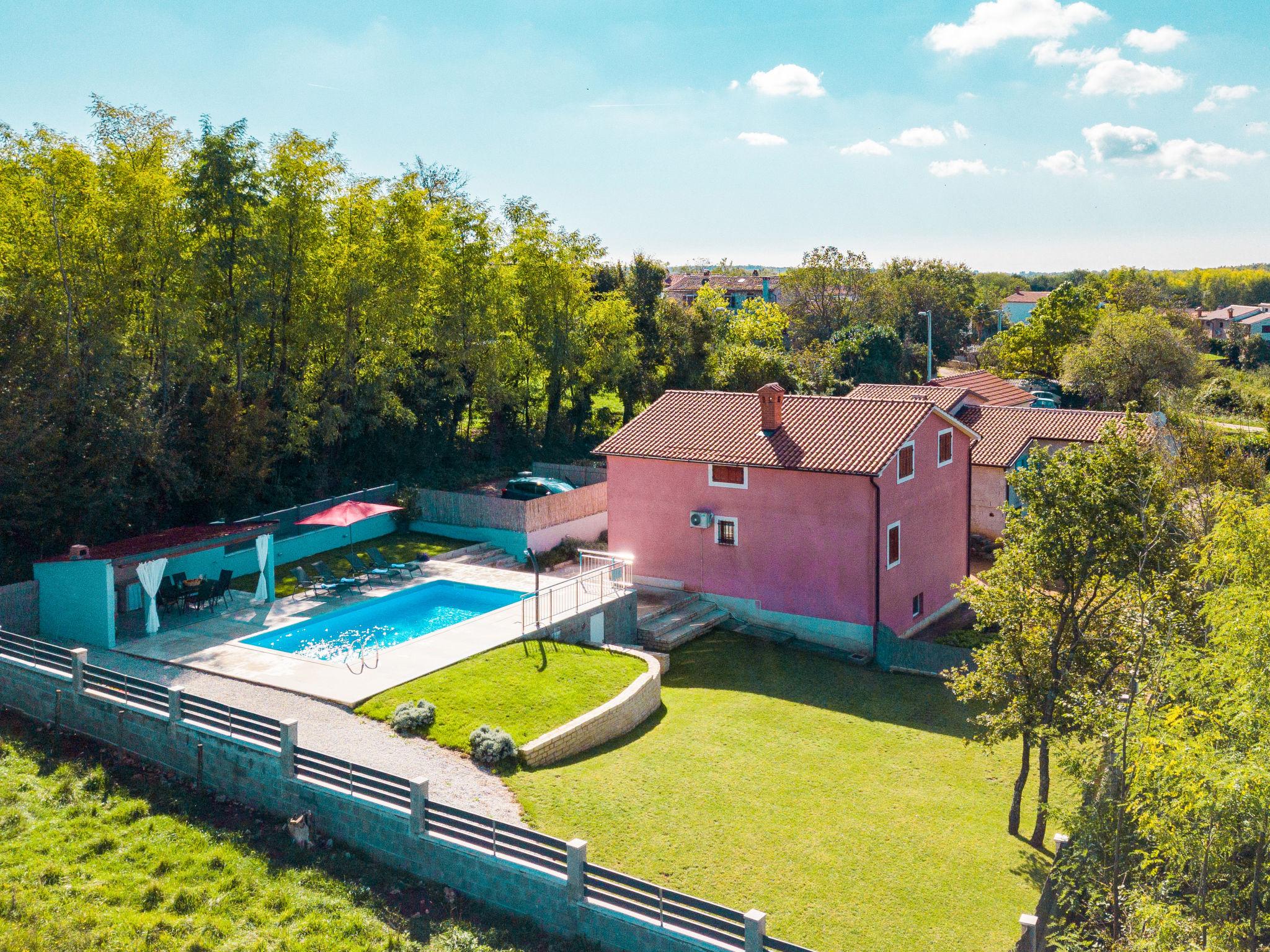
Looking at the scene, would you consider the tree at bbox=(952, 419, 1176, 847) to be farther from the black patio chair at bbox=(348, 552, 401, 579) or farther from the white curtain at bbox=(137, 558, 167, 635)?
the white curtain at bbox=(137, 558, 167, 635)

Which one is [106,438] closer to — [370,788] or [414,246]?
[414,246]

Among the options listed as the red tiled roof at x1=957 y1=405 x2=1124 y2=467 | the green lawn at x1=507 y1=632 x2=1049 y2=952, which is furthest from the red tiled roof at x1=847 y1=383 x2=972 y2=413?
the green lawn at x1=507 y1=632 x2=1049 y2=952

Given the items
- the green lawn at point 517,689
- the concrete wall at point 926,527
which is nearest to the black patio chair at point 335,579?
the green lawn at point 517,689

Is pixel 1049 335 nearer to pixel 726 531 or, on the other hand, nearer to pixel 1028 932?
pixel 726 531

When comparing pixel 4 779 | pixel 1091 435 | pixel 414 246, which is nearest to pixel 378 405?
pixel 414 246

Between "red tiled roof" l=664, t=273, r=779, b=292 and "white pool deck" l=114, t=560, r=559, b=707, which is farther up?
"red tiled roof" l=664, t=273, r=779, b=292

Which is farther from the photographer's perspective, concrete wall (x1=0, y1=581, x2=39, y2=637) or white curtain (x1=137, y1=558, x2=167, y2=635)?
white curtain (x1=137, y1=558, x2=167, y2=635)

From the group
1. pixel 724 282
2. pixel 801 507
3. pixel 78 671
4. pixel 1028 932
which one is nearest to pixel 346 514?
pixel 78 671
